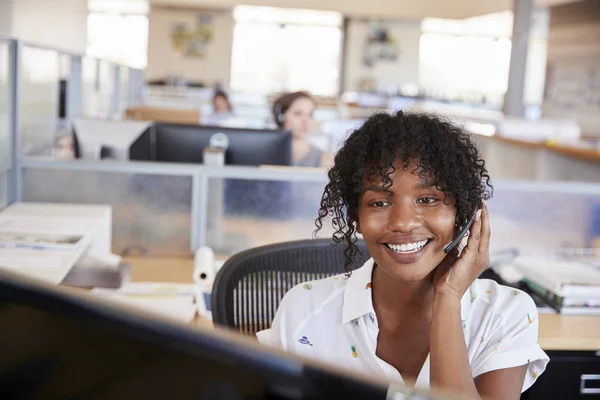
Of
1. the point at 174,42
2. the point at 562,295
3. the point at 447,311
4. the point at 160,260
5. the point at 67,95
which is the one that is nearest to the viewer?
the point at 447,311

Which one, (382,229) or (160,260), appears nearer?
(382,229)

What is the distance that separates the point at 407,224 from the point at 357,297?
5.7 inches

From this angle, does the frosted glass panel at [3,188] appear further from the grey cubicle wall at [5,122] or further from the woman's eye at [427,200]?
the woman's eye at [427,200]

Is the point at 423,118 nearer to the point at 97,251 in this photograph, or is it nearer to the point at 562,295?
the point at 562,295

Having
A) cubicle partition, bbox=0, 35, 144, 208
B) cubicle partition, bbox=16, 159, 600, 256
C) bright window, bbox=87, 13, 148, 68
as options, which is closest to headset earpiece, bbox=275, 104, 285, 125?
cubicle partition, bbox=0, 35, 144, 208

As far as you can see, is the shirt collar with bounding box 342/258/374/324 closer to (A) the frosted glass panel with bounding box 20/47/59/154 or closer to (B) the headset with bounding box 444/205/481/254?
(B) the headset with bounding box 444/205/481/254

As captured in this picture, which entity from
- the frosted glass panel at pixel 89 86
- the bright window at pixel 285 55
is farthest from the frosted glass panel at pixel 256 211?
the bright window at pixel 285 55

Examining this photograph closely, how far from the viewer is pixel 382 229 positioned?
1157 millimetres

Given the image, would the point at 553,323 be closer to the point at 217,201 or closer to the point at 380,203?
the point at 380,203

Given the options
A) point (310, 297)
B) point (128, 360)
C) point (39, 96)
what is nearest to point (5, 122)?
point (39, 96)

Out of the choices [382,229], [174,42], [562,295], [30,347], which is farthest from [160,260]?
[174,42]

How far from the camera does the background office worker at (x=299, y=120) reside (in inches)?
172

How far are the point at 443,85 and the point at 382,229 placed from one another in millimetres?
15674

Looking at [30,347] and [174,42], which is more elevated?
[174,42]
